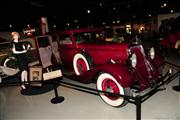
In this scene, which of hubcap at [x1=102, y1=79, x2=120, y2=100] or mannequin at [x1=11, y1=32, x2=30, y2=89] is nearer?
hubcap at [x1=102, y1=79, x2=120, y2=100]

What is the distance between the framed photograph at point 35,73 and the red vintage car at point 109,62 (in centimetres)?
96

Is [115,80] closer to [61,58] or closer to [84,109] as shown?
[84,109]

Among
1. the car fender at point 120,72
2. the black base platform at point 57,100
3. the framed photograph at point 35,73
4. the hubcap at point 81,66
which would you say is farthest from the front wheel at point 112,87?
the framed photograph at point 35,73

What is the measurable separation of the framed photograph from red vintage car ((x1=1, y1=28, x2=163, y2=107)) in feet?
3.14

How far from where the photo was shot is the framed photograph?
4.51m

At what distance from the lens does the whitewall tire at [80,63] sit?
13.6 ft

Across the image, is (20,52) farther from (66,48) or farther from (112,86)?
(112,86)

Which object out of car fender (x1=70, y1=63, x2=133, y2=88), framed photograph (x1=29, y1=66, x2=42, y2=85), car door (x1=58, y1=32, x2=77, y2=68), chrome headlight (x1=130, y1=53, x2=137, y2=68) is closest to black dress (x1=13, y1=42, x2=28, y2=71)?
framed photograph (x1=29, y1=66, x2=42, y2=85)

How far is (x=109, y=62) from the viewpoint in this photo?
11.5ft

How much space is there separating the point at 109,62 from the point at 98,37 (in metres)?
1.54

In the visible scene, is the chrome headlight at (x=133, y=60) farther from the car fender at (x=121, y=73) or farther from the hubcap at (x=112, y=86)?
the hubcap at (x=112, y=86)

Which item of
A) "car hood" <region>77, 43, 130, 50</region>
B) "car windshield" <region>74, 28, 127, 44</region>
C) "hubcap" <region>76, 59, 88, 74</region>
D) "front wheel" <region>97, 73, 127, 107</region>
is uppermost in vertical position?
"car windshield" <region>74, 28, 127, 44</region>

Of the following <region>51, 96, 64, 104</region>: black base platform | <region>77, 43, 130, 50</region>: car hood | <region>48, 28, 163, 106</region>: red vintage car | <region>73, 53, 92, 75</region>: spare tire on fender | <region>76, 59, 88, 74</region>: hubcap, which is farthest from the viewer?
<region>76, 59, 88, 74</region>: hubcap

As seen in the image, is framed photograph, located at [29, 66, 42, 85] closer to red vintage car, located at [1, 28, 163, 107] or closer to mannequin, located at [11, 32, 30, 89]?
mannequin, located at [11, 32, 30, 89]
